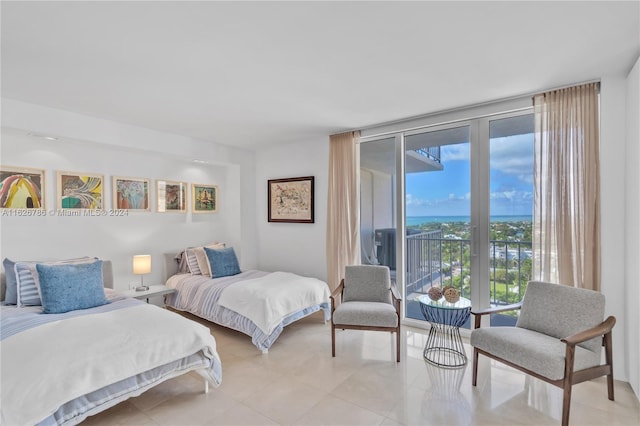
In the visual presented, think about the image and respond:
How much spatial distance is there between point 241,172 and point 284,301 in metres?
2.56

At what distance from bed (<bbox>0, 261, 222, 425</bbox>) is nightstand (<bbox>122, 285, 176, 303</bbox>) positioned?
106 cm

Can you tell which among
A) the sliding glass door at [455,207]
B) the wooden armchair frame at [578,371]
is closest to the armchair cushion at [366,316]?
the wooden armchair frame at [578,371]

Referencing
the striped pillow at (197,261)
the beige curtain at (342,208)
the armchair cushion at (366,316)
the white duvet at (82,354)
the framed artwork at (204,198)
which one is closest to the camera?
the white duvet at (82,354)

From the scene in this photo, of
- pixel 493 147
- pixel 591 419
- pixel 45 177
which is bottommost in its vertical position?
pixel 591 419

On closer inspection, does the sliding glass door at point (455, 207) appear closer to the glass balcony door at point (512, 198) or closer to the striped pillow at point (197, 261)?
the glass balcony door at point (512, 198)

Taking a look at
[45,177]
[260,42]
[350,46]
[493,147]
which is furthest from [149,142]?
[493,147]

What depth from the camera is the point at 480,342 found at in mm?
2500

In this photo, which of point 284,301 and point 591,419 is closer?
point 591,419

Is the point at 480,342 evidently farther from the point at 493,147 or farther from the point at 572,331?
the point at 493,147

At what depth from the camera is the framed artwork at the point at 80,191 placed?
357 centimetres

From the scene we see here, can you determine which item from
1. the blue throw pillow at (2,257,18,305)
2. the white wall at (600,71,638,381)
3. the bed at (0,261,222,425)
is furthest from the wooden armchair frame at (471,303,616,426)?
the blue throw pillow at (2,257,18,305)

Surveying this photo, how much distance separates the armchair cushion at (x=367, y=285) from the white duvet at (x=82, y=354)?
5.52ft

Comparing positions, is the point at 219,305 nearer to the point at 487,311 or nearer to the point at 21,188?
the point at 21,188

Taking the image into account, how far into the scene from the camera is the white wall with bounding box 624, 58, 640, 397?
2266 mm
